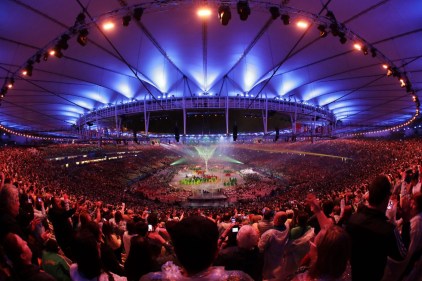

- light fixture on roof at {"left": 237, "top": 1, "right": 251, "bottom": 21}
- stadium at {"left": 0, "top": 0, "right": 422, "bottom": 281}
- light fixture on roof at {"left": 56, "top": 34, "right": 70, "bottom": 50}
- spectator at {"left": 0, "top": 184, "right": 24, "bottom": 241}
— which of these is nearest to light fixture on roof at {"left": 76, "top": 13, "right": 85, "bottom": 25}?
stadium at {"left": 0, "top": 0, "right": 422, "bottom": 281}

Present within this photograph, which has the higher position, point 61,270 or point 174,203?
point 61,270

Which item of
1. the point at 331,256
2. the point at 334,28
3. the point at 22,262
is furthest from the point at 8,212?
the point at 334,28

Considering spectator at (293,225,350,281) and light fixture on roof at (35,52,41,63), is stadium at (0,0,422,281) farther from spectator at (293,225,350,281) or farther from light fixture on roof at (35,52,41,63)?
light fixture on roof at (35,52,41,63)

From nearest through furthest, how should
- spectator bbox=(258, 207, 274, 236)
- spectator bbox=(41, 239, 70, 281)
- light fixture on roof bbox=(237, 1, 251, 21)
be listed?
spectator bbox=(41, 239, 70, 281) < spectator bbox=(258, 207, 274, 236) < light fixture on roof bbox=(237, 1, 251, 21)

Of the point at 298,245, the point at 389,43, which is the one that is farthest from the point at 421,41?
the point at 298,245

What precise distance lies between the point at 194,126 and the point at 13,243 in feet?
83.7

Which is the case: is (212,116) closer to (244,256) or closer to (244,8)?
(244,8)

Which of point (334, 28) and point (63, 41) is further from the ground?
point (334, 28)

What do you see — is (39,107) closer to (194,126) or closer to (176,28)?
(194,126)

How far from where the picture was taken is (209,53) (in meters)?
17.4

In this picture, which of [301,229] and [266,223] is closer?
[301,229]

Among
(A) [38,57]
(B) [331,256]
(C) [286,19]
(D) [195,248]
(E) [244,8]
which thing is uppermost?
→ (C) [286,19]

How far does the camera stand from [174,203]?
23859 mm

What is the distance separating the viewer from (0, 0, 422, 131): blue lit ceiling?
1109 cm
